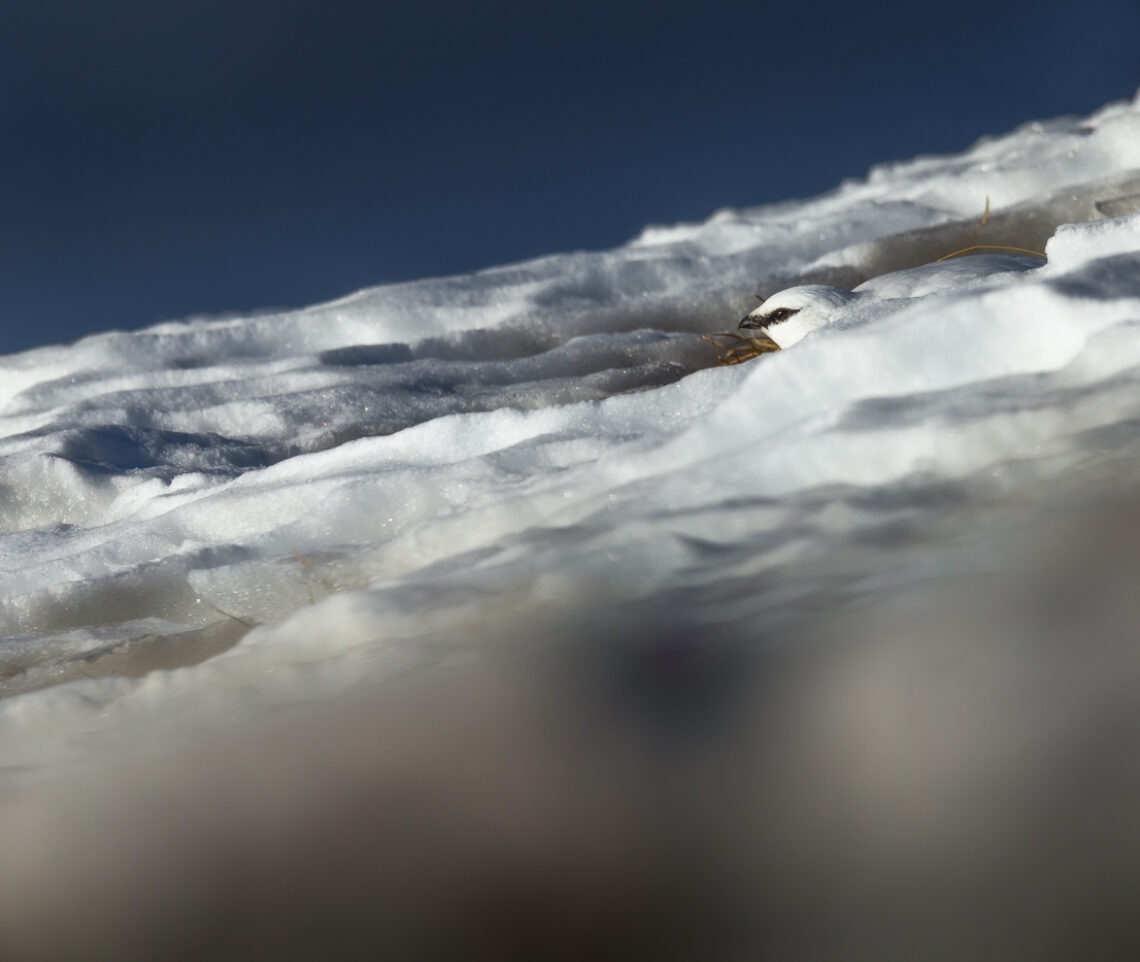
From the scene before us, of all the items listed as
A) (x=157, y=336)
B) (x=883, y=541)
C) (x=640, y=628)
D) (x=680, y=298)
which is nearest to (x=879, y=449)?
(x=883, y=541)

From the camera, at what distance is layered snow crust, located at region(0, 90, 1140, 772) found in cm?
66

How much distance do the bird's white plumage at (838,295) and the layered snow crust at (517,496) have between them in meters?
0.02

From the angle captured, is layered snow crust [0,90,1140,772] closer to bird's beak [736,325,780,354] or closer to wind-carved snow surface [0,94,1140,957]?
wind-carved snow surface [0,94,1140,957]

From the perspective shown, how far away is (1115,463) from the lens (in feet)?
2.04

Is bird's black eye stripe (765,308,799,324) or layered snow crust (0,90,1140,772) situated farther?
bird's black eye stripe (765,308,799,324)

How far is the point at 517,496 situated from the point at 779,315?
821 millimetres

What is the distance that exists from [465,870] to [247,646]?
0.28 metres

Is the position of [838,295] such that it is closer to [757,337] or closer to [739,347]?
[757,337]

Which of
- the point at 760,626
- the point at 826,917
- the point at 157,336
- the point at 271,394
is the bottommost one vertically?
the point at 826,917

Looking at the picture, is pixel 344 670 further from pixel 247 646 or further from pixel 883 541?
pixel 883 541

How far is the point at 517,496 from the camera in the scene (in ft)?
2.78

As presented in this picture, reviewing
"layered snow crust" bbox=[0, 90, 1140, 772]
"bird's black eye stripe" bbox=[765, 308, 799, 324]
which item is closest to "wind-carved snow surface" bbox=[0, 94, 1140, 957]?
"layered snow crust" bbox=[0, 90, 1140, 772]

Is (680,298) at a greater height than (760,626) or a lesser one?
greater

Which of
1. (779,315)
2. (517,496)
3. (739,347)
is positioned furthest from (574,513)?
(739,347)
